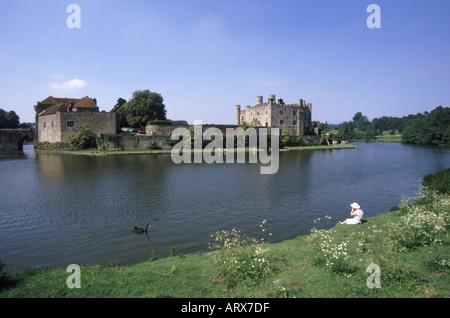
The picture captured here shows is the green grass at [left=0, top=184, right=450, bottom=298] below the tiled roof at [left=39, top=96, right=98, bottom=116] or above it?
below

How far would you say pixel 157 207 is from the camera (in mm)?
16781

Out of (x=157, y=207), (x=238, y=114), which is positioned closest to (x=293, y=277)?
(x=157, y=207)

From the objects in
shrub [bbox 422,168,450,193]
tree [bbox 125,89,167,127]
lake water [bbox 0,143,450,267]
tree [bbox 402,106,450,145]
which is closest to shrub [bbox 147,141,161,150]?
tree [bbox 125,89,167,127]

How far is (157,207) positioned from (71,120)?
154ft

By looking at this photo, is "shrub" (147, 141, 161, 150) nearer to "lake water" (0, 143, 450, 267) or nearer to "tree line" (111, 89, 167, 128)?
"tree line" (111, 89, 167, 128)

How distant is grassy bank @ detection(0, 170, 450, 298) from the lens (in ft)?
20.2

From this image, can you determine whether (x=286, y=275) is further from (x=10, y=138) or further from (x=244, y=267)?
(x=10, y=138)

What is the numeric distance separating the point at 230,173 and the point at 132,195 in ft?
39.8

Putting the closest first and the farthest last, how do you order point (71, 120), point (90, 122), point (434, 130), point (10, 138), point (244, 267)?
point (244, 267), point (71, 120), point (90, 122), point (10, 138), point (434, 130)

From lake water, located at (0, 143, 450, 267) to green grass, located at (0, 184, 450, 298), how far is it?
96.6 inches

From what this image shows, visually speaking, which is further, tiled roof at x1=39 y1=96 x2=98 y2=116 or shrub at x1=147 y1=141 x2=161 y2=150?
tiled roof at x1=39 y1=96 x2=98 y2=116
